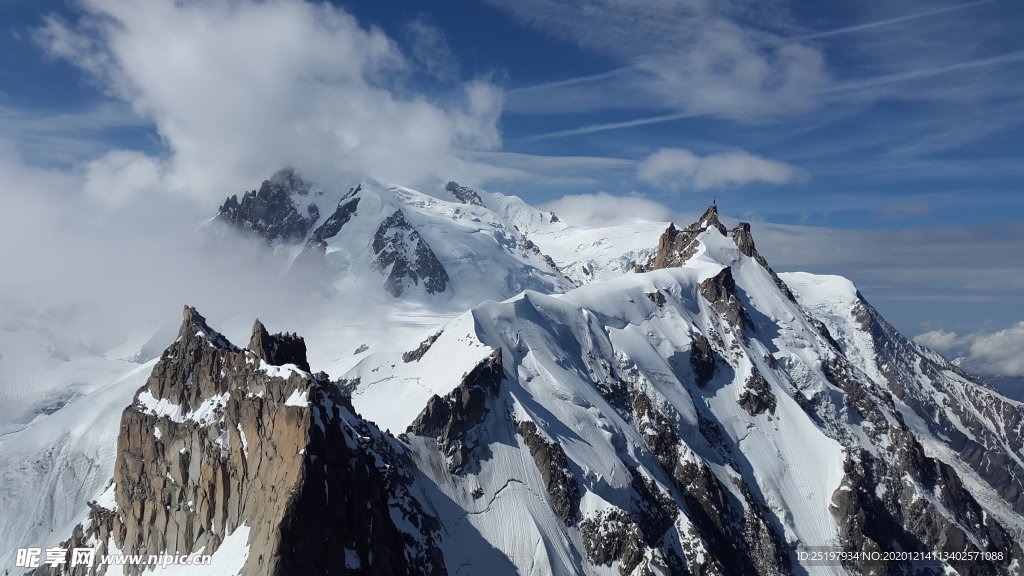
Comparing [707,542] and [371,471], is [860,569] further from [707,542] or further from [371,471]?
[371,471]

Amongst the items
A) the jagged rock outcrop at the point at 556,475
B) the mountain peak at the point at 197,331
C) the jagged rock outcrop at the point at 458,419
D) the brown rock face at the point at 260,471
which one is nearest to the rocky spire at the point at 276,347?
the brown rock face at the point at 260,471

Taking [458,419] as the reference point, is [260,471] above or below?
below

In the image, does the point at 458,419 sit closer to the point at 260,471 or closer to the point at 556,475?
the point at 556,475

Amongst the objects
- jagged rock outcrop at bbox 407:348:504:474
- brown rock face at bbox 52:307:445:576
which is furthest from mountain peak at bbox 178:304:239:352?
jagged rock outcrop at bbox 407:348:504:474

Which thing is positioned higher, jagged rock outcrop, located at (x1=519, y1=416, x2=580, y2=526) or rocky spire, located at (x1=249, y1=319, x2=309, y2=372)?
rocky spire, located at (x1=249, y1=319, x2=309, y2=372)

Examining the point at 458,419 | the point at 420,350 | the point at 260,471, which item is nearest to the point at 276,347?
the point at 260,471

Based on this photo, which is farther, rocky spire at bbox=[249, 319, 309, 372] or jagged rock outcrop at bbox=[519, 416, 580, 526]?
jagged rock outcrop at bbox=[519, 416, 580, 526]

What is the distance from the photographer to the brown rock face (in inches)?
3642

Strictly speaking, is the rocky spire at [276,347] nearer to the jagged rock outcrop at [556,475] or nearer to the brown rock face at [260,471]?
the brown rock face at [260,471]

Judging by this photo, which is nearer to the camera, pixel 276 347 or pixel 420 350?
pixel 276 347

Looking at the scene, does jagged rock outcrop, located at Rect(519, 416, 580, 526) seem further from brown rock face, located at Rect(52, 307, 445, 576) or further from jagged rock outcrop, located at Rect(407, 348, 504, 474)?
brown rock face, located at Rect(52, 307, 445, 576)

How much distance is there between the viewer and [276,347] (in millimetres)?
128875

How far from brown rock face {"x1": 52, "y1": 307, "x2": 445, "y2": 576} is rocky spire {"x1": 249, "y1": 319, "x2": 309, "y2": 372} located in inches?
10.0

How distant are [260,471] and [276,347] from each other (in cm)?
3281
